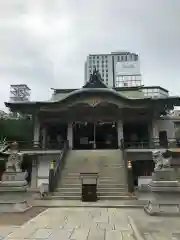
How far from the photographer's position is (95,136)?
2647 cm

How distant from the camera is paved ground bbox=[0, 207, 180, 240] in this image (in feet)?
20.5

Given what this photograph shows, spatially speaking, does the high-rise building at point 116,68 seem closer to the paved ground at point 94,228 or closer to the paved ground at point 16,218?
the paved ground at point 16,218

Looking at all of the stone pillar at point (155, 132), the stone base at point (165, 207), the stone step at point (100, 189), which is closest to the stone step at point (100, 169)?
the stone step at point (100, 189)

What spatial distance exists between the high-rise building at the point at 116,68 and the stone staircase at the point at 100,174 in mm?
32397


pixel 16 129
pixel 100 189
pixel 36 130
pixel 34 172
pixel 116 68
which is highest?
pixel 116 68

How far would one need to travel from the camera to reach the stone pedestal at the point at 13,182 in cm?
1035

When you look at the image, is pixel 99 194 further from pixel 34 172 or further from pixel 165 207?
pixel 34 172

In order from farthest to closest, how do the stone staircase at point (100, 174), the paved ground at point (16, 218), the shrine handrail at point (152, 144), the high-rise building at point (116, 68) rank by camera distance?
the high-rise building at point (116, 68) → the shrine handrail at point (152, 144) → the stone staircase at point (100, 174) → the paved ground at point (16, 218)

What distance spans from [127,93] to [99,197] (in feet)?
54.8

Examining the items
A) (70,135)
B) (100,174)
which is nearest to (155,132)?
(70,135)

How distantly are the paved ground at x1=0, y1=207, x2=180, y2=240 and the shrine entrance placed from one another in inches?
642

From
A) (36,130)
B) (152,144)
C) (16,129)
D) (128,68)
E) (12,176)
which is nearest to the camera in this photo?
(12,176)

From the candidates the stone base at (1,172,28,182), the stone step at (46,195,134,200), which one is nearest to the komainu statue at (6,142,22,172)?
the stone base at (1,172,28,182)

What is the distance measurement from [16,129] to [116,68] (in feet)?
136
